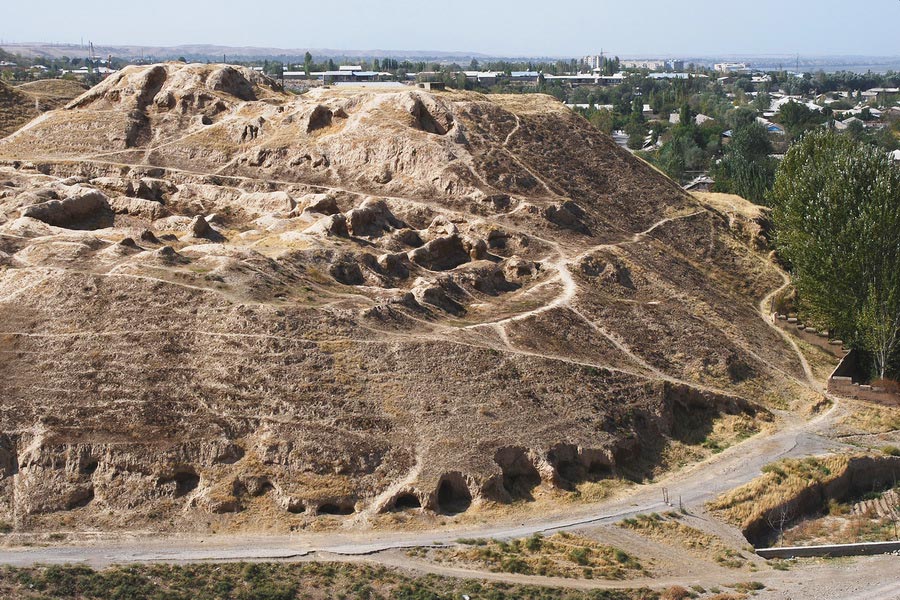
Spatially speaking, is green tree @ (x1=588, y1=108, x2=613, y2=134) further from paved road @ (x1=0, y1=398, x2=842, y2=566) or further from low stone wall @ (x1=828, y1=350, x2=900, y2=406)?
paved road @ (x1=0, y1=398, x2=842, y2=566)

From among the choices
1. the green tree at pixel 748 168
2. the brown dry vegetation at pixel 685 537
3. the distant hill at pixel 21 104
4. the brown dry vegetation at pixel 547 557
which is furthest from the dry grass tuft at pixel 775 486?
the distant hill at pixel 21 104

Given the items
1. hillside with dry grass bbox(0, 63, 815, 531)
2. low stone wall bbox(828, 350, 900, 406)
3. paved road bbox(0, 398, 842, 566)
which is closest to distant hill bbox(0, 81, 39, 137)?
hillside with dry grass bbox(0, 63, 815, 531)

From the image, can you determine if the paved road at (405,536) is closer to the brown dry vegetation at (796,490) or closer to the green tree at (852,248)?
the brown dry vegetation at (796,490)

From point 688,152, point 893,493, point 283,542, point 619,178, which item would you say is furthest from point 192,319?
point 688,152

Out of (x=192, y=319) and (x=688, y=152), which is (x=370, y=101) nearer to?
(x=192, y=319)

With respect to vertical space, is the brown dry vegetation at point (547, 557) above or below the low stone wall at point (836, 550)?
above

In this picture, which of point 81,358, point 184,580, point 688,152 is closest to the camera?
point 184,580

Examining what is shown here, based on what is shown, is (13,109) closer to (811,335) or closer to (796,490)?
(811,335)
